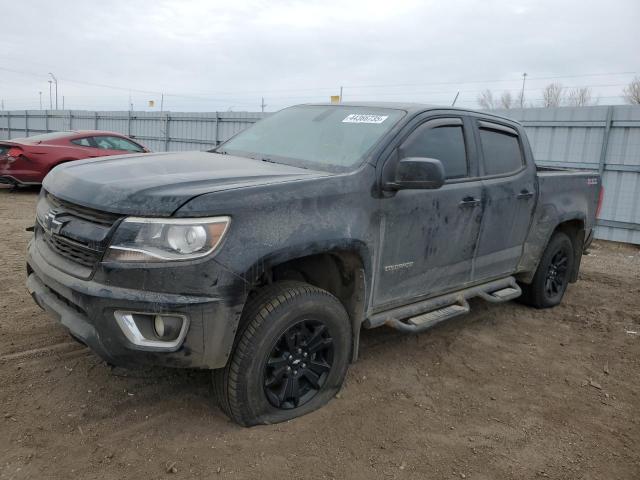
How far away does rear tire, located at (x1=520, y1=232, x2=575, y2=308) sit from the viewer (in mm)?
5141

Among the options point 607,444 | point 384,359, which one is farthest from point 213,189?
point 607,444

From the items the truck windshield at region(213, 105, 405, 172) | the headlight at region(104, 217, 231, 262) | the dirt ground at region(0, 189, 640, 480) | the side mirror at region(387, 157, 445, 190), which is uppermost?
the truck windshield at region(213, 105, 405, 172)

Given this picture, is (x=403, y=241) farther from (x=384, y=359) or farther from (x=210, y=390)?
(x=210, y=390)

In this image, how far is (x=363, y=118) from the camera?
365 cm

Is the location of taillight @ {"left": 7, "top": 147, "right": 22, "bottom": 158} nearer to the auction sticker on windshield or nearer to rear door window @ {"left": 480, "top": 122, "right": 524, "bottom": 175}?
the auction sticker on windshield

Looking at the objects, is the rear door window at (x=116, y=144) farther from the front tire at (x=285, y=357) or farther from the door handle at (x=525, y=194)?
the front tire at (x=285, y=357)

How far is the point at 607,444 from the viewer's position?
304 cm

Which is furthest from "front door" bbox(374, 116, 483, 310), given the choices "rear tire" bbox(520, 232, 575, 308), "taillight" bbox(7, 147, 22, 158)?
"taillight" bbox(7, 147, 22, 158)

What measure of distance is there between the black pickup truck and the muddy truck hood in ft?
0.04

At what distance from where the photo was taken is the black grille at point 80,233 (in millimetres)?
2539

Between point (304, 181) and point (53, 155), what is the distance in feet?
29.2

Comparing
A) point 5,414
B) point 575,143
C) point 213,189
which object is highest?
point 575,143

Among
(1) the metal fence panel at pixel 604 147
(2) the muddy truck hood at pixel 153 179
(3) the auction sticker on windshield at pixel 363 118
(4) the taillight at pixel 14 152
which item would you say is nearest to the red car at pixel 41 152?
(4) the taillight at pixel 14 152

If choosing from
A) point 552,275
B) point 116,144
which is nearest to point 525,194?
point 552,275
